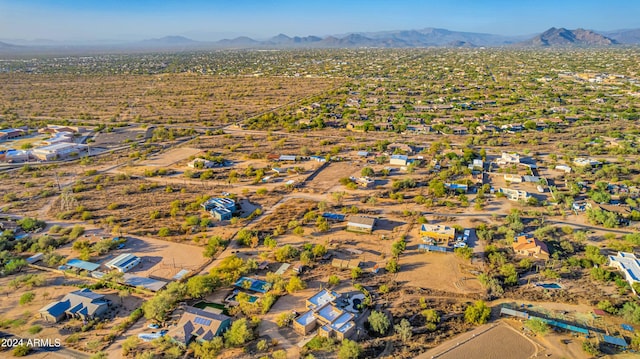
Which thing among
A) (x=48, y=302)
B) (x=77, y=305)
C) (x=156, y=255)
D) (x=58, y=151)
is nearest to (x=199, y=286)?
(x=77, y=305)

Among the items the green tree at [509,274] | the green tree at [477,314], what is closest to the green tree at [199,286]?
the green tree at [477,314]

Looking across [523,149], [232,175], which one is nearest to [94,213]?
[232,175]

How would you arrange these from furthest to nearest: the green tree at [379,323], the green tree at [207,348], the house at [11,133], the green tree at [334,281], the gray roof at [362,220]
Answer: the house at [11,133], the gray roof at [362,220], the green tree at [334,281], the green tree at [379,323], the green tree at [207,348]

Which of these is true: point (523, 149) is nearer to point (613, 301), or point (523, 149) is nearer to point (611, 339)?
point (613, 301)

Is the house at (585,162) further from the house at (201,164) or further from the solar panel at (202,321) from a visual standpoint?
the solar panel at (202,321)

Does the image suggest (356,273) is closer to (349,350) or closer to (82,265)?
(349,350)

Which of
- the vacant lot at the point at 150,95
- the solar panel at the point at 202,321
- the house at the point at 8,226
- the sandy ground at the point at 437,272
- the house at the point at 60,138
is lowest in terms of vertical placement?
the sandy ground at the point at 437,272
